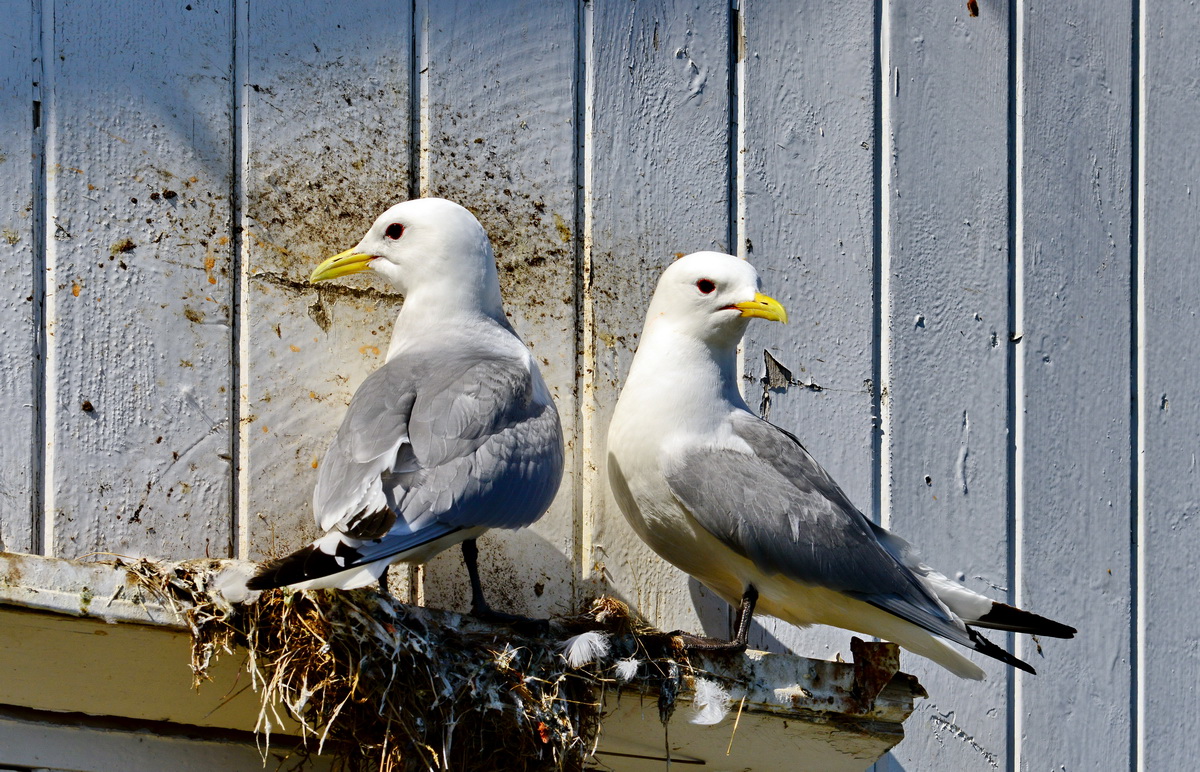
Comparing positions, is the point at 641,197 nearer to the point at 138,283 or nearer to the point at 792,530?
the point at 792,530

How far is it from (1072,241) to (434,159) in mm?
1430

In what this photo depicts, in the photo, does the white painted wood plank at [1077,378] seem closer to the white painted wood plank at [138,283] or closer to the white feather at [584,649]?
the white feather at [584,649]

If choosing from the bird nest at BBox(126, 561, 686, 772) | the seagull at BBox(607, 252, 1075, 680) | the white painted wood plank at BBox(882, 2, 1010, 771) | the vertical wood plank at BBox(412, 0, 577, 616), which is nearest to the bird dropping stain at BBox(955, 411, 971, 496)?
the white painted wood plank at BBox(882, 2, 1010, 771)

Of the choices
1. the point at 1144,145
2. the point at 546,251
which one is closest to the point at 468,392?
the point at 546,251

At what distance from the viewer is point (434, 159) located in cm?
241

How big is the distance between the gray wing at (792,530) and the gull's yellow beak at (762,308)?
0.80 ft

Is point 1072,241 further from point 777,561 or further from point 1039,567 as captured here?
point 777,561

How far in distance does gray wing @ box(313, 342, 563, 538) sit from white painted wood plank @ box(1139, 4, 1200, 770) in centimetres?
151

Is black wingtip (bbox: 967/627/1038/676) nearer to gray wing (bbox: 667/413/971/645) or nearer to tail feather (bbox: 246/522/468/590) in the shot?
gray wing (bbox: 667/413/971/645)

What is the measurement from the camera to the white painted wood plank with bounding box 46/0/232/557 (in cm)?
209

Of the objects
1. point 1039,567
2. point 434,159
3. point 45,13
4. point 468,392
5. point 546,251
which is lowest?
point 1039,567

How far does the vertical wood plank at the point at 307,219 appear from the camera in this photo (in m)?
2.20

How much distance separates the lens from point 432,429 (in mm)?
1962

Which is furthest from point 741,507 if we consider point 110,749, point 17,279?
point 17,279
